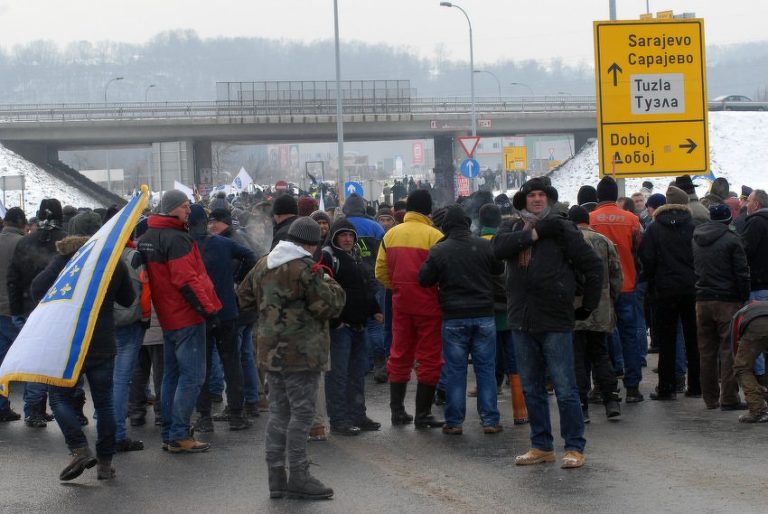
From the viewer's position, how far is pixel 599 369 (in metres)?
10.6

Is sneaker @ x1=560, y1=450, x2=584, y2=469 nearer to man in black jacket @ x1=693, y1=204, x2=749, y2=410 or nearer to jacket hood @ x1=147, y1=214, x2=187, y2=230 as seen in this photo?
man in black jacket @ x1=693, y1=204, x2=749, y2=410

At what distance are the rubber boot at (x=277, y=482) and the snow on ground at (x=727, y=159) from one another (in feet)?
179

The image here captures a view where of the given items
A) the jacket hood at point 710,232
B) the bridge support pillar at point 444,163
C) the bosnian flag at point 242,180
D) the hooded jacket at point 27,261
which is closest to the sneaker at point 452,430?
the jacket hood at point 710,232

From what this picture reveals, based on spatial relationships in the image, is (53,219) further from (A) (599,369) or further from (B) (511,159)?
(B) (511,159)

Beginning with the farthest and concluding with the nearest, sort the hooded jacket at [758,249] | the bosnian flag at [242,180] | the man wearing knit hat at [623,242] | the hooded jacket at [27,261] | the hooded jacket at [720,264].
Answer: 1. the bosnian flag at [242,180]
2. the man wearing knit hat at [623,242]
3. the hooded jacket at [27,261]
4. the hooded jacket at [758,249]
5. the hooded jacket at [720,264]

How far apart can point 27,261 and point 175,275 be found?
2682mm

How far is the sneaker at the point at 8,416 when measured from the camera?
11352 millimetres

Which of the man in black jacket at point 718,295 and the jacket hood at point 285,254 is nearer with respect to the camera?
the jacket hood at point 285,254

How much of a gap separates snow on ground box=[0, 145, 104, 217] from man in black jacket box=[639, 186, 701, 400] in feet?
175

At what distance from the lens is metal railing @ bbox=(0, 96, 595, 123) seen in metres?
67.2

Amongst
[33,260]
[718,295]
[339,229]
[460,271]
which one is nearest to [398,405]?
[460,271]

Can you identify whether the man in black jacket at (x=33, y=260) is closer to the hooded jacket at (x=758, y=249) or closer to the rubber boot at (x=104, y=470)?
the rubber boot at (x=104, y=470)

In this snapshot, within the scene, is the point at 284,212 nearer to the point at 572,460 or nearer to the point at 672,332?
the point at 672,332

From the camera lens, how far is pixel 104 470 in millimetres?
8633
